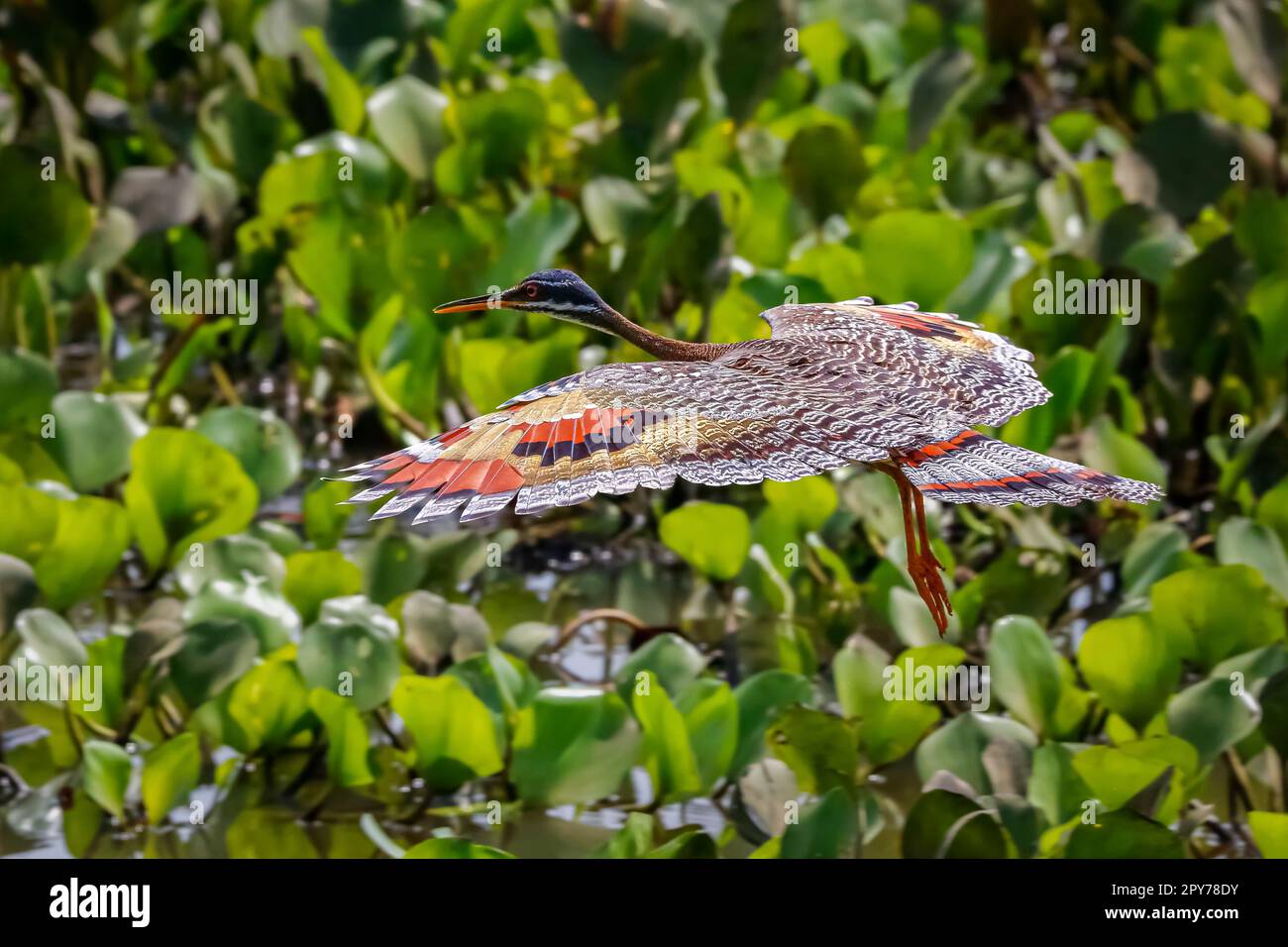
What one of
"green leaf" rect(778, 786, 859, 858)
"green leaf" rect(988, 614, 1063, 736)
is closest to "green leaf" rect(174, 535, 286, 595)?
"green leaf" rect(778, 786, 859, 858)

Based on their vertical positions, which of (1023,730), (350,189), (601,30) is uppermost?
(601,30)

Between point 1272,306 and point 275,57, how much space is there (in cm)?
418

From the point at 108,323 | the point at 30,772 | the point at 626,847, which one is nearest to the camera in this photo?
the point at 626,847

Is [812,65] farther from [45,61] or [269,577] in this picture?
[269,577]

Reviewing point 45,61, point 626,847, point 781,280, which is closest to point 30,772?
point 626,847

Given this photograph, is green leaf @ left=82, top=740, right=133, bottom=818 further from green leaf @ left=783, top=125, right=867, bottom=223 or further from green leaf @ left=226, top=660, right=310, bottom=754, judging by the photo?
green leaf @ left=783, top=125, right=867, bottom=223

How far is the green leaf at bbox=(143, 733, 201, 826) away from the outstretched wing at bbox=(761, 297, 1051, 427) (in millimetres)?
1961

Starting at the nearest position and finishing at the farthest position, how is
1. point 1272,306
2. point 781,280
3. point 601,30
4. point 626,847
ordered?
point 626,847 → point 781,280 → point 1272,306 → point 601,30

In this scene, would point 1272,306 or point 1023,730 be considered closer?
point 1023,730

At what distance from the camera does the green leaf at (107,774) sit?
4.98m

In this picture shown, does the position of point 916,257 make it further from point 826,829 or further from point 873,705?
point 826,829

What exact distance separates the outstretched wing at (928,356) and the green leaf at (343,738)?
1.76 meters

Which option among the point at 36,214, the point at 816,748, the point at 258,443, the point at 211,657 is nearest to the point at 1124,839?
the point at 816,748

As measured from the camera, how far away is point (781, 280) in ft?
20.1
